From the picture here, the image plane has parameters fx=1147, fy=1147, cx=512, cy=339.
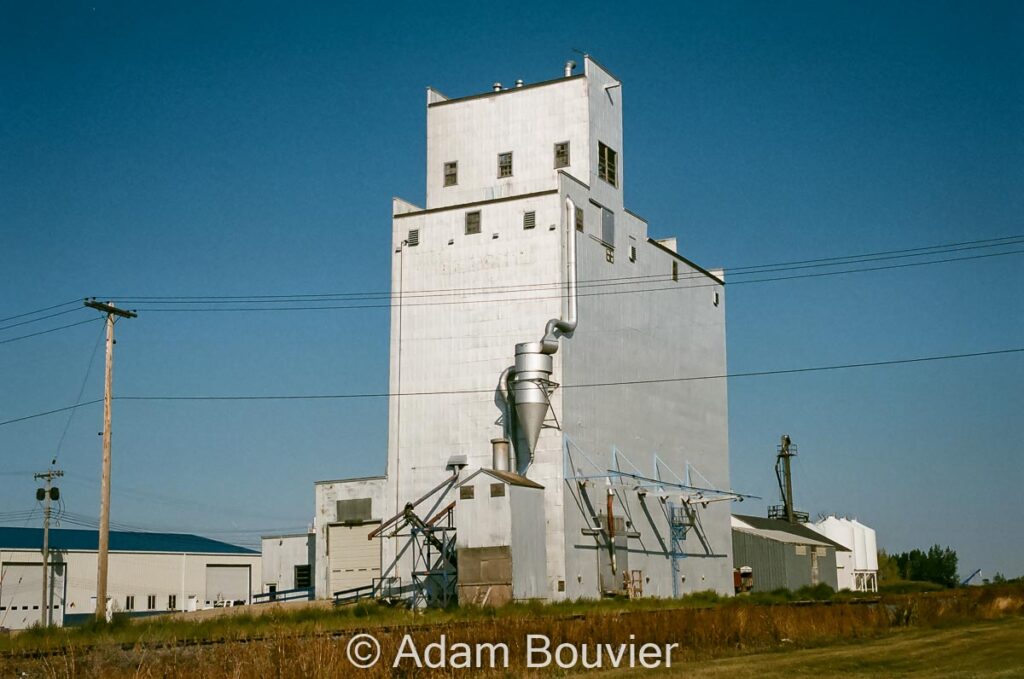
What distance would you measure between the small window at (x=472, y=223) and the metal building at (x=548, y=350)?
0.08 m

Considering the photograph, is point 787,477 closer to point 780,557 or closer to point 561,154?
point 780,557

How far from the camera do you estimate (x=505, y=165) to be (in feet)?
165

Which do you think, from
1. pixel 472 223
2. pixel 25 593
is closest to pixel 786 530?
pixel 472 223

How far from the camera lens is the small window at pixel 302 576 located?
53.9 meters

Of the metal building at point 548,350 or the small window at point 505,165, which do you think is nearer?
the metal building at point 548,350

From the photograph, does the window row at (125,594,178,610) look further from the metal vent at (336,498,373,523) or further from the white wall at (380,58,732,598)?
the white wall at (380,58,732,598)

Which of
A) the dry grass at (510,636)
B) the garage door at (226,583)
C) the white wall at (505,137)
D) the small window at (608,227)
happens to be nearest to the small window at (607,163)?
the white wall at (505,137)

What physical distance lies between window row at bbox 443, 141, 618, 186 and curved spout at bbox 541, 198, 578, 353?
13.1 ft

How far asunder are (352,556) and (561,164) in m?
18.9

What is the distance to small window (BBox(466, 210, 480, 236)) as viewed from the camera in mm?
47281

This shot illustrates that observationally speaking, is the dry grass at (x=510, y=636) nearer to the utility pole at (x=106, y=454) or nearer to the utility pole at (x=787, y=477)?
the utility pole at (x=106, y=454)

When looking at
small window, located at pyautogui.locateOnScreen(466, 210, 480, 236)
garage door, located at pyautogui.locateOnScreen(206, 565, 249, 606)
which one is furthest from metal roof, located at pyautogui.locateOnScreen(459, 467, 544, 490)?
garage door, located at pyautogui.locateOnScreen(206, 565, 249, 606)

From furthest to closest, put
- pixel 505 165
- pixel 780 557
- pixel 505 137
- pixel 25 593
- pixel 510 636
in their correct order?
pixel 25 593
pixel 780 557
pixel 505 137
pixel 505 165
pixel 510 636

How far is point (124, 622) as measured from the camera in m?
30.4
